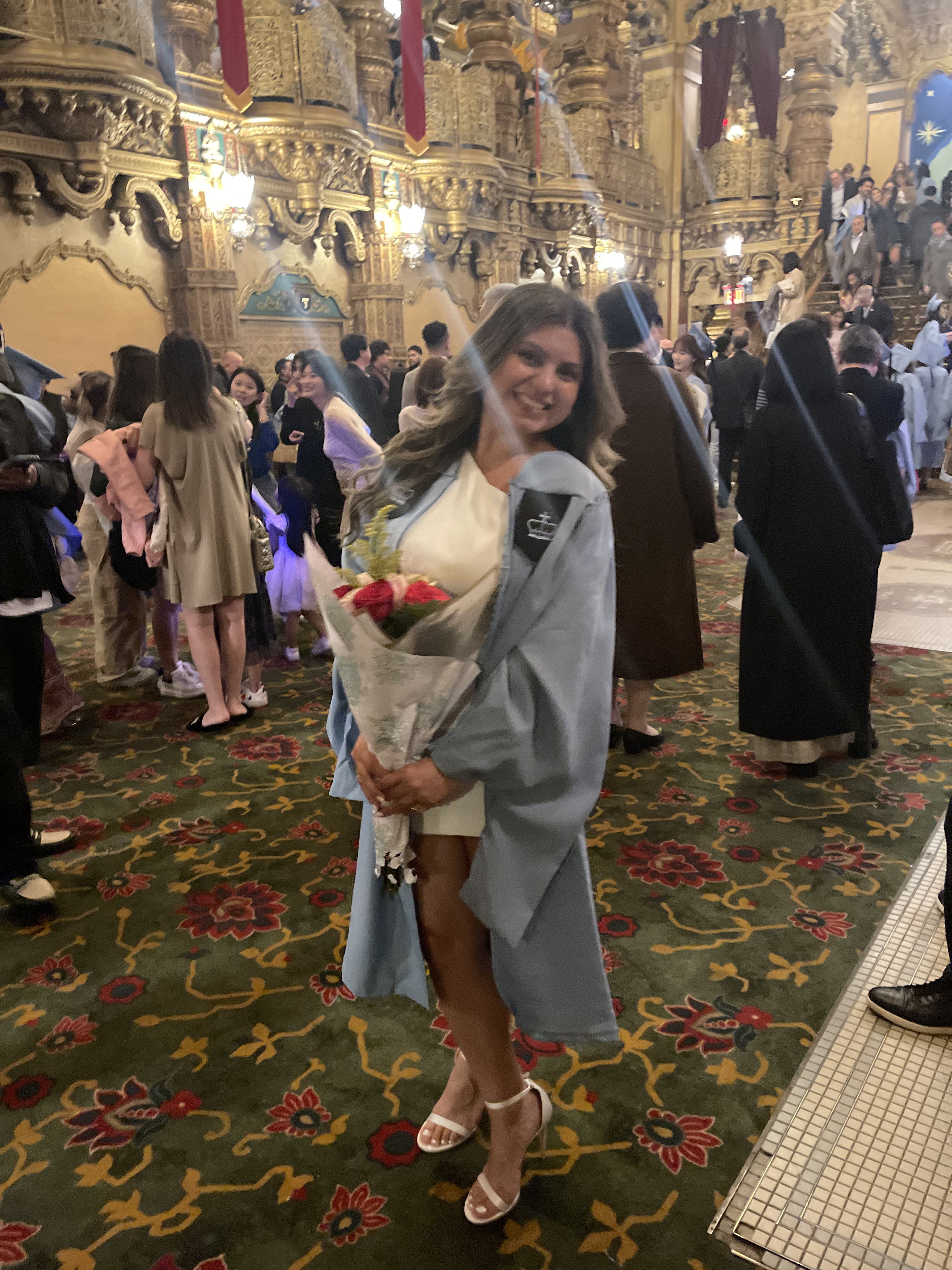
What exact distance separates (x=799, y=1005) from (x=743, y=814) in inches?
41.1

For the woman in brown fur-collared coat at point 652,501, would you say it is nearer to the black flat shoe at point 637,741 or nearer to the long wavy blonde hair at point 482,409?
the black flat shoe at point 637,741

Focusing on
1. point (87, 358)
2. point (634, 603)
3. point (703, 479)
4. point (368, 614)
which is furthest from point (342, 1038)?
point (87, 358)

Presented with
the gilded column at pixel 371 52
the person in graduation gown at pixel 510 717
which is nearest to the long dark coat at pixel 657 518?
the person in graduation gown at pixel 510 717

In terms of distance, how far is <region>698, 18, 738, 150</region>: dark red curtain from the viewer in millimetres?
17266

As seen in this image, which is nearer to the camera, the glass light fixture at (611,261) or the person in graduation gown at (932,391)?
the person in graduation gown at (932,391)

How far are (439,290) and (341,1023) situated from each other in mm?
11730

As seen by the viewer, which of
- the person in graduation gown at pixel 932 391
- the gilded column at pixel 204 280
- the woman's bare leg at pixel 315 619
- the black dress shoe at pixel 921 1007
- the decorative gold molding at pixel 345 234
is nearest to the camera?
the black dress shoe at pixel 921 1007

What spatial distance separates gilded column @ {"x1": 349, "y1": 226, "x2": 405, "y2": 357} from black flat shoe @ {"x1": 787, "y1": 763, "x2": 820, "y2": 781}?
29.9 feet

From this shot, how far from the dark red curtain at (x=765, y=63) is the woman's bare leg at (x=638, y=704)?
59.1ft

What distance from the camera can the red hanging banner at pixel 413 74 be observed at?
10.8m

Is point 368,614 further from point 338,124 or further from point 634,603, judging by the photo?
point 338,124

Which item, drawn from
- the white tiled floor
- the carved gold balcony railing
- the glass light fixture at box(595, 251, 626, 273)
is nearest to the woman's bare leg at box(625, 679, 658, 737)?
the white tiled floor

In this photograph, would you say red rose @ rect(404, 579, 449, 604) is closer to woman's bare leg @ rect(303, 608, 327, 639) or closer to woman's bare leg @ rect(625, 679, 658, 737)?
woman's bare leg @ rect(625, 679, 658, 737)

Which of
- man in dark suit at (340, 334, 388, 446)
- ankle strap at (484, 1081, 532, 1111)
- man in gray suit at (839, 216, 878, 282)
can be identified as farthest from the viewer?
man in gray suit at (839, 216, 878, 282)
